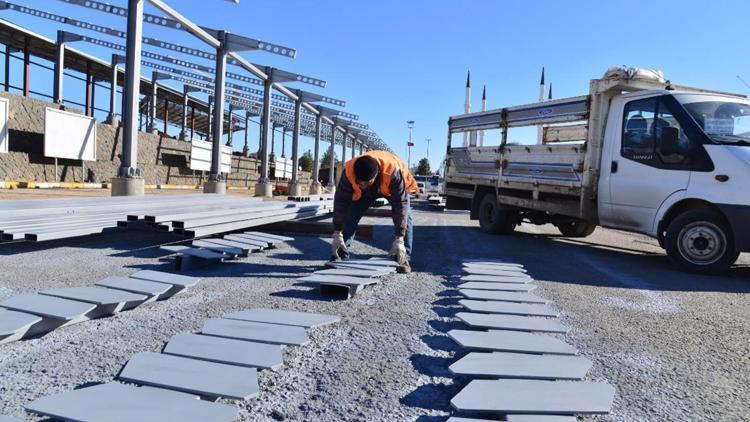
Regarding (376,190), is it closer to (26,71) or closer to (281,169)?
(26,71)

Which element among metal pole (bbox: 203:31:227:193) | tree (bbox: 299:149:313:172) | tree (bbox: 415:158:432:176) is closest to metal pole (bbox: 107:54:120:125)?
metal pole (bbox: 203:31:227:193)

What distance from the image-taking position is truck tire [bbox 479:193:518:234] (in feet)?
35.6

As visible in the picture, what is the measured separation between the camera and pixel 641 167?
24.7ft

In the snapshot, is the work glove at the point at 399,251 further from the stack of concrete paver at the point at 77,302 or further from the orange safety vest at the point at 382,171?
the stack of concrete paver at the point at 77,302

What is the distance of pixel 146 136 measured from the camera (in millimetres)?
22844

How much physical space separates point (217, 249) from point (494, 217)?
21.4 feet

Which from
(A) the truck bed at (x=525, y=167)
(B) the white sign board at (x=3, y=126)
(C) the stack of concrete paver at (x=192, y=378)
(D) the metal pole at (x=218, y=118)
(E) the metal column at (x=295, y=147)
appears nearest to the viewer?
(C) the stack of concrete paver at (x=192, y=378)

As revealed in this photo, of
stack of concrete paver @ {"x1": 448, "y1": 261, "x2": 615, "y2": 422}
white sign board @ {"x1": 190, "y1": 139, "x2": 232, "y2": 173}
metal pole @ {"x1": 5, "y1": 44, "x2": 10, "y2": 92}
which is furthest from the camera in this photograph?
white sign board @ {"x1": 190, "y1": 139, "x2": 232, "y2": 173}

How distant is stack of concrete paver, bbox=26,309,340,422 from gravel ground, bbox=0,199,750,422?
0.11 meters

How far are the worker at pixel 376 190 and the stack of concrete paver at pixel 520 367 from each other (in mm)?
1518

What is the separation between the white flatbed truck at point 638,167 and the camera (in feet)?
21.5

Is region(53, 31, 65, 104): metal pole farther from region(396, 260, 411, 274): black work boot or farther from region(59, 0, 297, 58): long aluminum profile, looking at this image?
region(396, 260, 411, 274): black work boot

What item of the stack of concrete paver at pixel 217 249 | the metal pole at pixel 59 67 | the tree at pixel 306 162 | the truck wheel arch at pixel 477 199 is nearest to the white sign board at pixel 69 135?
the metal pole at pixel 59 67

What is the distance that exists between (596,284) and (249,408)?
4624 millimetres
